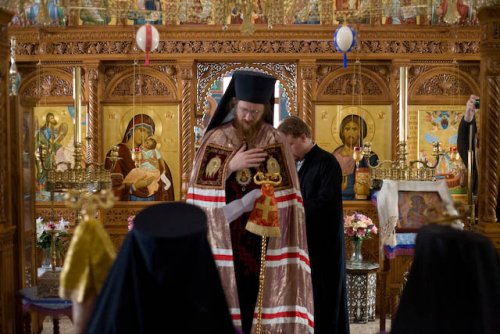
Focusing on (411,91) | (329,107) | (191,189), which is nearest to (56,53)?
(329,107)

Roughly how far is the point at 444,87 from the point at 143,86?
11.3 feet

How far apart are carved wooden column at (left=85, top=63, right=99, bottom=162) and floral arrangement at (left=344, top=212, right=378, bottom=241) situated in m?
2.97

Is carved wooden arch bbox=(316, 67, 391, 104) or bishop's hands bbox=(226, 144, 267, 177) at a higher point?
carved wooden arch bbox=(316, 67, 391, 104)

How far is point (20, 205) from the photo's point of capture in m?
5.29

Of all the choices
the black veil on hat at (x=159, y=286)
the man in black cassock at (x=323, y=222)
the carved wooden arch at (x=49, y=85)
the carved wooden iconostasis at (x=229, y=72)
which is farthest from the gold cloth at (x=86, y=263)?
the carved wooden arch at (x=49, y=85)

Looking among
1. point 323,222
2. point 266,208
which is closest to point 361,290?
point 323,222

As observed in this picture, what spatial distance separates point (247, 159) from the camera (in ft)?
13.0

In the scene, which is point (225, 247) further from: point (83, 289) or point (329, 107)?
point (329, 107)

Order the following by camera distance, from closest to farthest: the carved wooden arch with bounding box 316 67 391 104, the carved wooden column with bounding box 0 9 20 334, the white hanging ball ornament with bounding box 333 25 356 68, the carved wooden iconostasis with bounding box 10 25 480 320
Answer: the carved wooden column with bounding box 0 9 20 334 < the white hanging ball ornament with bounding box 333 25 356 68 < the carved wooden iconostasis with bounding box 10 25 480 320 < the carved wooden arch with bounding box 316 67 391 104

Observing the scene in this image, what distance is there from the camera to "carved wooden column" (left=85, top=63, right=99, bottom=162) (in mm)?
8320

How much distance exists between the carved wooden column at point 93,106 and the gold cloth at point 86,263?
590 centimetres

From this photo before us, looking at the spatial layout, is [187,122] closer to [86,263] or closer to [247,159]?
[247,159]

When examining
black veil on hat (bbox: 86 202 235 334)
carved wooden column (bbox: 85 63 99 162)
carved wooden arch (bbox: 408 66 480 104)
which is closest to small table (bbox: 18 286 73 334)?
black veil on hat (bbox: 86 202 235 334)

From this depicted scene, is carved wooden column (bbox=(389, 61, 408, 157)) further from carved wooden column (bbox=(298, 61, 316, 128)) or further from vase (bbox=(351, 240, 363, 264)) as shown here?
vase (bbox=(351, 240, 363, 264))
